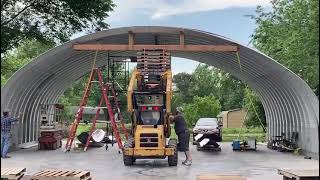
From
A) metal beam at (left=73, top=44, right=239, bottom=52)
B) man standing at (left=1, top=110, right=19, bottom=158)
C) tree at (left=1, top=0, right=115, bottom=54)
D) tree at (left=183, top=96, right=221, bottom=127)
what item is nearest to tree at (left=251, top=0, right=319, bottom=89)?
metal beam at (left=73, top=44, right=239, bottom=52)

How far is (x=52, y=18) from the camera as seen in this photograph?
22047mm

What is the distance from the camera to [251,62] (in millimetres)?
21703

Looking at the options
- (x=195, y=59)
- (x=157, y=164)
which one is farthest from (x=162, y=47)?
(x=195, y=59)

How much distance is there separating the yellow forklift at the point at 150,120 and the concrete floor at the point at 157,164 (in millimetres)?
377

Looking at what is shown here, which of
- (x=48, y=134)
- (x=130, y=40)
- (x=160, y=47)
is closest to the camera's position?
(x=160, y=47)

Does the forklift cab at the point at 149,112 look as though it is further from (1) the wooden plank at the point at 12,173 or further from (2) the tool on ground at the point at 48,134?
(2) the tool on ground at the point at 48,134

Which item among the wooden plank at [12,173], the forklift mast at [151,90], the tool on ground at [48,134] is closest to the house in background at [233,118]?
the tool on ground at [48,134]

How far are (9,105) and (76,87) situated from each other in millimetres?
49123

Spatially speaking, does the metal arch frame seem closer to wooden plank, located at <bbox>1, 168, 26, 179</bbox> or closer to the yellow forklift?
the yellow forklift

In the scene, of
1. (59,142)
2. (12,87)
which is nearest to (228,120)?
(59,142)

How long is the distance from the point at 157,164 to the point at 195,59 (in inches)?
433

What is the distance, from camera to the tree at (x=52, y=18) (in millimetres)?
20141

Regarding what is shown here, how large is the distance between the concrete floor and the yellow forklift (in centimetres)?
38

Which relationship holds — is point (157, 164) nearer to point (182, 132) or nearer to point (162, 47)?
point (182, 132)
